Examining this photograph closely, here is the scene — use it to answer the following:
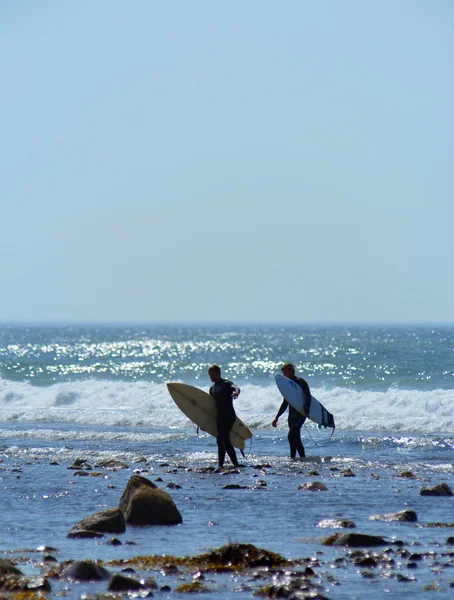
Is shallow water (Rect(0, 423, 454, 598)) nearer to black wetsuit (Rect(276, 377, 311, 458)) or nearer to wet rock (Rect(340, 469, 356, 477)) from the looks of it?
wet rock (Rect(340, 469, 356, 477))

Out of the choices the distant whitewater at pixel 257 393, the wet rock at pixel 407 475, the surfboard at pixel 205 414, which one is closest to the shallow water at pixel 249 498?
the wet rock at pixel 407 475

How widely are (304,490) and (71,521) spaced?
382 centimetres

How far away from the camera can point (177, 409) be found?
32719 millimetres

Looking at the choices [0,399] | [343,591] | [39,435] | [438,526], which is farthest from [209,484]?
[0,399]

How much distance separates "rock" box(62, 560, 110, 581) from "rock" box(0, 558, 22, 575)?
432 mm

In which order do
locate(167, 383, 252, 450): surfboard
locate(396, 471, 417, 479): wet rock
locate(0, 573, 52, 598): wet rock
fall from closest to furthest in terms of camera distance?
locate(0, 573, 52, 598): wet rock < locate(396, 471, 417, 479): wet rock < locate(167, 383, 252, 450): surfboard

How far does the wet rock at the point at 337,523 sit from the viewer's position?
11312 millimetres

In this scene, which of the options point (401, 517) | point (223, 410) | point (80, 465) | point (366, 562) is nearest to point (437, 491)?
point (401, 517)

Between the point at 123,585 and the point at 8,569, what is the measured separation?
1194 millimetres

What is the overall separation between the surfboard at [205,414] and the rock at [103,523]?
670 cm

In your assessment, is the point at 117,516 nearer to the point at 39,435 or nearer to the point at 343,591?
the point at 343,591

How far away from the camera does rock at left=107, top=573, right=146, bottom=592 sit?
27.4ft

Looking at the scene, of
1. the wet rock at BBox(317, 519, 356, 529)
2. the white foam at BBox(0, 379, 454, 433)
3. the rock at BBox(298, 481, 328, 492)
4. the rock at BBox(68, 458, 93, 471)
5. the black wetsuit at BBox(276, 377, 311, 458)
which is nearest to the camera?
the wet rock at BBox(317, 519, 356, 529)

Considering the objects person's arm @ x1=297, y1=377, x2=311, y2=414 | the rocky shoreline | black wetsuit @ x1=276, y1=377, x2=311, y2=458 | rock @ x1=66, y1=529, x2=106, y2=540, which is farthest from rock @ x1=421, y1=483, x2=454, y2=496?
rock @ x1=66, y1=529, x2=106, y2=540
